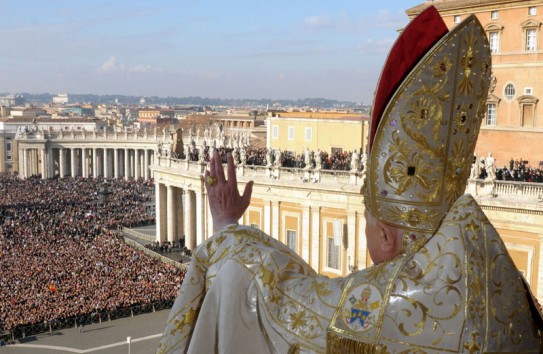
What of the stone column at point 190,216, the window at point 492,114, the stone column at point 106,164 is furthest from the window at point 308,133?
the stone column at point 106,164

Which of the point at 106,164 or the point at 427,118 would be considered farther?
the point at 106,164

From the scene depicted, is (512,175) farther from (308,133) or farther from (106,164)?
(106,164)

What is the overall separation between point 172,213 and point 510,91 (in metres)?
20.2

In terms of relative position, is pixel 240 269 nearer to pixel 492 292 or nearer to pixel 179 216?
pixel 492 292

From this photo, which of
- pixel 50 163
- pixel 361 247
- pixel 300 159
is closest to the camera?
pixel 361 247

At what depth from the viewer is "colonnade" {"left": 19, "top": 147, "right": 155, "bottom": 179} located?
82.3 metres

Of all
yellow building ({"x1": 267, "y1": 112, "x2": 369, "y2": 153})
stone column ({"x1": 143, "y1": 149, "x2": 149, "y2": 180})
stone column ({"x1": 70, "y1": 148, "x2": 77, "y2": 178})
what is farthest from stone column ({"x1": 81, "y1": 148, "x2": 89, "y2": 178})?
yellow building ({"x1": 267, "y1": 112, "x2": 369, "y2": 153})

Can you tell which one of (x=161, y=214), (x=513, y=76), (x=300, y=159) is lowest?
(x=161, y=214)

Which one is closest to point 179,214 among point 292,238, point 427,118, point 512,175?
point 292,238

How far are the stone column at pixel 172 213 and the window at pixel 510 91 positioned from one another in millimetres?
19185

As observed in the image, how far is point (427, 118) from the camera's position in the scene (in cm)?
352

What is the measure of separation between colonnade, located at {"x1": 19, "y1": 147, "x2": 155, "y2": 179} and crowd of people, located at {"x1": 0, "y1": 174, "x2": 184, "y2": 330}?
28447mm

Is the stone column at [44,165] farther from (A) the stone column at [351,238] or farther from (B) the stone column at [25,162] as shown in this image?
(A) the stone column at [351,238]

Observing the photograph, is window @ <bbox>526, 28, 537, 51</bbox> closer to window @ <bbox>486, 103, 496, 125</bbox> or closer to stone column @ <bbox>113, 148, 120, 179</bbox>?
window @ <bbox>486, 103, 496, 125</bbox>
